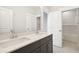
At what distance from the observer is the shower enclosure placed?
4020mm

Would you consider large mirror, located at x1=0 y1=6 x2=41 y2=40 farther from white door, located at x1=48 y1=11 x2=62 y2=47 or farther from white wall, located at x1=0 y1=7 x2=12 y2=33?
white door, located at x1=48 y1=11 x2=62 y2=47

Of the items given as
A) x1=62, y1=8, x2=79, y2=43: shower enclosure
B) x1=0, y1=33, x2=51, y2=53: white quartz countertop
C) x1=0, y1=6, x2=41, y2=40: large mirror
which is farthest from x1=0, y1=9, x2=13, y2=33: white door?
x1=62, y1=8, x2=79, y2=43: shower enclosure

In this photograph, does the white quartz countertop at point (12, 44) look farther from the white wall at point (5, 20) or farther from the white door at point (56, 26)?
the white door at point (56, 26)

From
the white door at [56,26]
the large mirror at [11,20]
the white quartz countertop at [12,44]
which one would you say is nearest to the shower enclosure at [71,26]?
the white door at [56,26]

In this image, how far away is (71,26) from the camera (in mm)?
4230

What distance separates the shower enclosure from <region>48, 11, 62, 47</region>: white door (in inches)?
46.7

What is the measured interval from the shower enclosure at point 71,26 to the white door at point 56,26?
3.89 feet

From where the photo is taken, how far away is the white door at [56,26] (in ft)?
10.5

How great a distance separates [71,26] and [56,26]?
137 cm

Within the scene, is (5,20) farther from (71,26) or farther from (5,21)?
(71,26)
